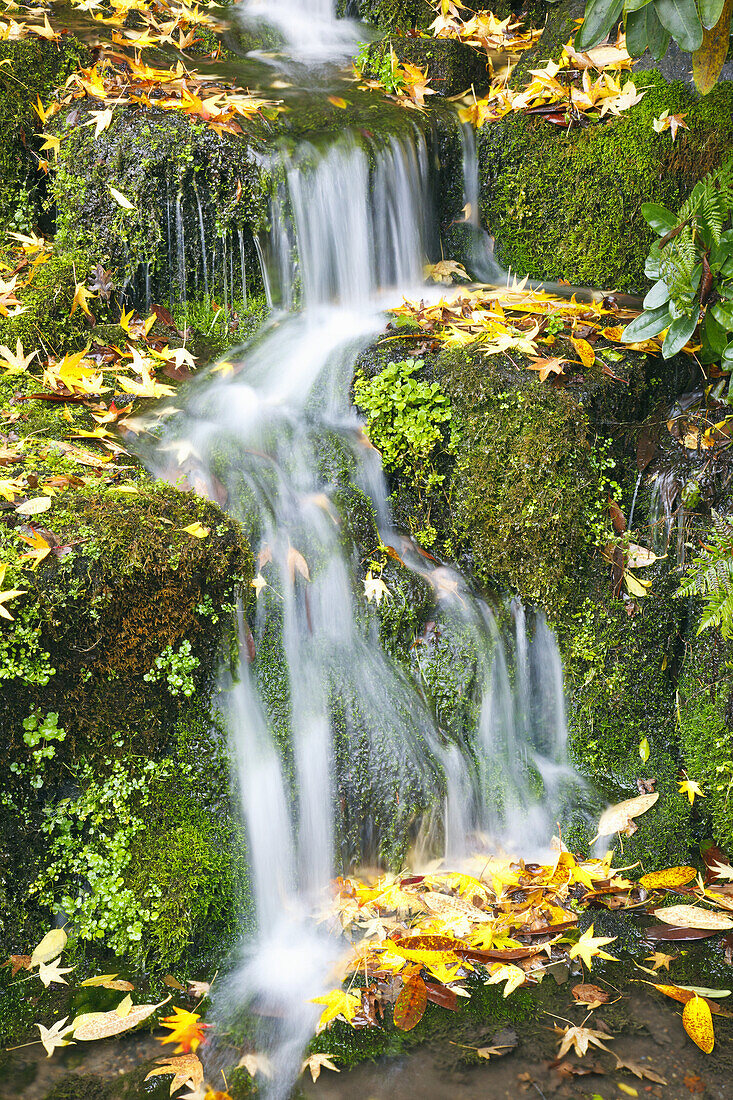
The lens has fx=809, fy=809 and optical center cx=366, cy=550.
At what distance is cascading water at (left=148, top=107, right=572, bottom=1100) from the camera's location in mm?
3379

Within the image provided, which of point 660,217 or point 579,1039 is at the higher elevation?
point 660,217

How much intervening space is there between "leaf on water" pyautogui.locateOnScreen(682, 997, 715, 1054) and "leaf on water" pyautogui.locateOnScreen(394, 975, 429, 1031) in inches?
34.1

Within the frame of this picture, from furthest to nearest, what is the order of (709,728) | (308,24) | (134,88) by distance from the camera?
(308,24) < (134,88) < (709,728)

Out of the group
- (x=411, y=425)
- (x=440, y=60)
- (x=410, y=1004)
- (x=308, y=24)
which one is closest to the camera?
(x=410, y=1004)

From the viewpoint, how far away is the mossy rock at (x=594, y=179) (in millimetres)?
4797

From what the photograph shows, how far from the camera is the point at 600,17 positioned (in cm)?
289

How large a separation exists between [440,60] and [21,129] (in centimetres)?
328

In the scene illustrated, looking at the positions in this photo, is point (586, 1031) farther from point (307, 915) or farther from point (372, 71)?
point (372, 71)

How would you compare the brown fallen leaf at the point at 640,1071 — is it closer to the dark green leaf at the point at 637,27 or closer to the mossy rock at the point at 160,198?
the dark green leaf at the point at 637,27

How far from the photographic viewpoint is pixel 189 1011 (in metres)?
2.77

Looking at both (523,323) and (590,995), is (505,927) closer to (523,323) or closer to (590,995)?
(590,995)

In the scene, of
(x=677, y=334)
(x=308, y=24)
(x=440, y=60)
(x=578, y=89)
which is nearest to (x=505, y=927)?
(x=677, y=334)

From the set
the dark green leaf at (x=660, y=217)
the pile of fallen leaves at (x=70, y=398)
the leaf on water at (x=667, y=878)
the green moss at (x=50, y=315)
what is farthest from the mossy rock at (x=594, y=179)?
the leaf on water at (x=667, y=878)

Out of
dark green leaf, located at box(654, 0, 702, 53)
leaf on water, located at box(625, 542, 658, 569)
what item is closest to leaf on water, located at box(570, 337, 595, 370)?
leaf on water, located at box(625, 542, 658, 569)
